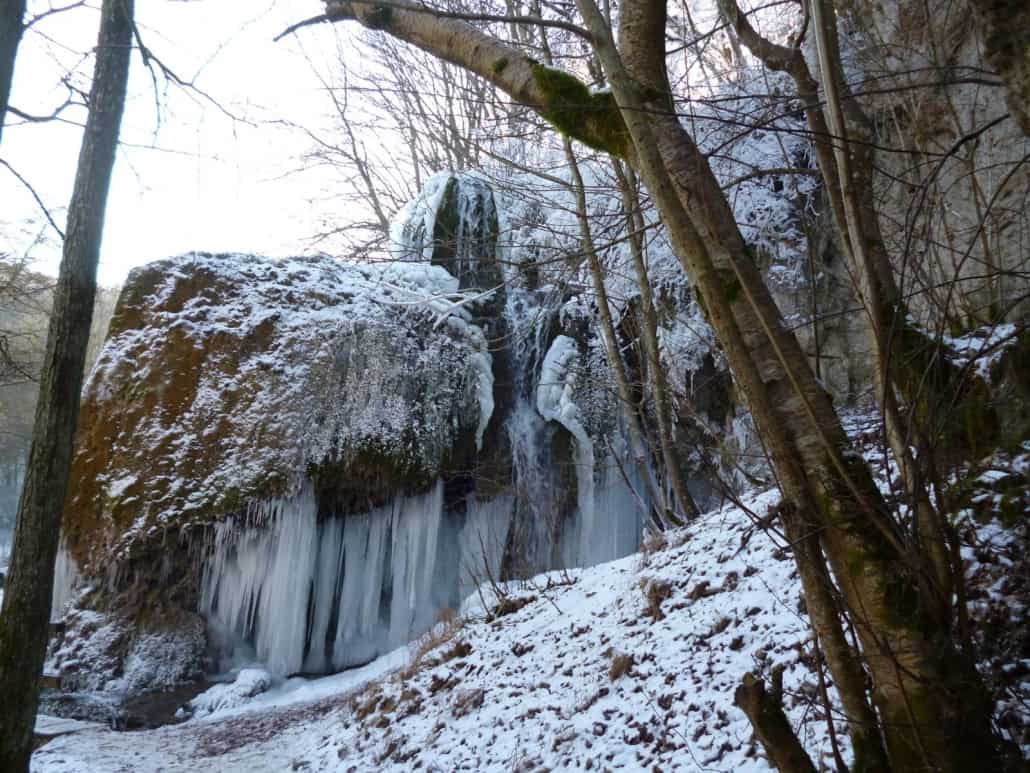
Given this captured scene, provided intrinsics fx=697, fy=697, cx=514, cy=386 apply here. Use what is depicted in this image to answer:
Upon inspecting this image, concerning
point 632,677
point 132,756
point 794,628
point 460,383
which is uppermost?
A: point 460,383

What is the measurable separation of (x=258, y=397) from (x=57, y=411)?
4.13m

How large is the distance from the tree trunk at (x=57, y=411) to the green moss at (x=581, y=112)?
10.4 ft

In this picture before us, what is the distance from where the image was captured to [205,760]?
16.5 feet

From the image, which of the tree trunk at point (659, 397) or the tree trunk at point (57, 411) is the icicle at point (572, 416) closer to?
the tree trunk at point (659, 397)

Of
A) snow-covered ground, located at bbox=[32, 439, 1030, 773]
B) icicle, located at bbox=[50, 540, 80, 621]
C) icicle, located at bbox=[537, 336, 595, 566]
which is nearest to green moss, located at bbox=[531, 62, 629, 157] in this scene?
snow-covered ground, located at bbox=[32, 439, 1030, 773]

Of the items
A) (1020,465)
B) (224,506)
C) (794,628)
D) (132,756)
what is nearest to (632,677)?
(794,628)

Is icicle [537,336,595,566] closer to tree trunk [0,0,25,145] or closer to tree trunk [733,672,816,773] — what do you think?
tree trunk [0,0,25,145]

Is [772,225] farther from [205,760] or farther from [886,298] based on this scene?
[205,760]

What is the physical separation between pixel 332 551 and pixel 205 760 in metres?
3.27

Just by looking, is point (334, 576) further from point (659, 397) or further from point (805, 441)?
point (805, 441)

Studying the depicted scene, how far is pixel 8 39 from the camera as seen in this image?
13.7ft

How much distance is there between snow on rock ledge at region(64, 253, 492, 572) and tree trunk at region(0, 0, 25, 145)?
12.1 feet

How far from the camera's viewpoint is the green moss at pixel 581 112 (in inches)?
89.4

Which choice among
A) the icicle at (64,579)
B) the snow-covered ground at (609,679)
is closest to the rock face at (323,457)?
the icicle at (64,579)
